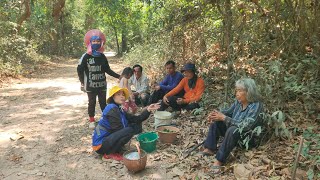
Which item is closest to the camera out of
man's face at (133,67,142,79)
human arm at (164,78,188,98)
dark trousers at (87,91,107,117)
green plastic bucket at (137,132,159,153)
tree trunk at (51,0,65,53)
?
green plastic bucket at (137,132,159,153)

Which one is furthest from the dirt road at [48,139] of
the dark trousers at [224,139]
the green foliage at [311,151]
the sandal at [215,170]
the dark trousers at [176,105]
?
the green foliage at [311,151]

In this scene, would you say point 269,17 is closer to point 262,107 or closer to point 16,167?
point 262,107

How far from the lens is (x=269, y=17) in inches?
210

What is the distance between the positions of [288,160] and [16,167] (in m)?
3.73

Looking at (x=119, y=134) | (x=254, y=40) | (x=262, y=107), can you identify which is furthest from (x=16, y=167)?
(x=254, y=40)

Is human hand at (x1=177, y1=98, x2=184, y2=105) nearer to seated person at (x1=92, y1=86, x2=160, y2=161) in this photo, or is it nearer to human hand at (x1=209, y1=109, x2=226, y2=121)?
seated person at (x1=92, y1=86, x2=160, y2=161)

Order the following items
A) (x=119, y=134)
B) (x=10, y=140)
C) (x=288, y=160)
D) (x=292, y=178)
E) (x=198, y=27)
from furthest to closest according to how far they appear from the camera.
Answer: (x=198, y=27)
(x=10, y=140)
(x=119, y=134)
(x=288, y=160)
(x=292, y=178)

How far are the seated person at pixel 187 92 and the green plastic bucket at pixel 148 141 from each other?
55.1 inches

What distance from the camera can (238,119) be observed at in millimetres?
3877

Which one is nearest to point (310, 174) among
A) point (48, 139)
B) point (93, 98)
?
point (93, 98)

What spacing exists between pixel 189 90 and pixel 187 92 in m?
0.06

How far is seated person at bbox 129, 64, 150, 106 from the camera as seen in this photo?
6.74 metres

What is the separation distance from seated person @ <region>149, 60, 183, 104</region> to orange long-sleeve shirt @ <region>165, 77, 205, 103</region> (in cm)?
30

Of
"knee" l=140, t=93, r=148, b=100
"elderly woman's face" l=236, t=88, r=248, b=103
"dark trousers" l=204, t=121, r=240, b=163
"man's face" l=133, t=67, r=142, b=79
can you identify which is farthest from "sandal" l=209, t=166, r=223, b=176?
"man's face" l=133, t=67, r=142, b=79
